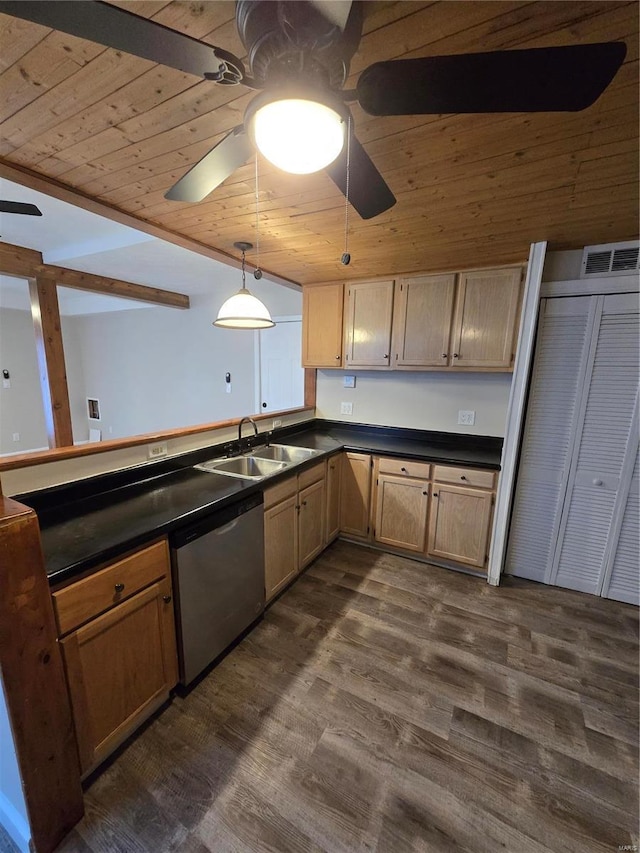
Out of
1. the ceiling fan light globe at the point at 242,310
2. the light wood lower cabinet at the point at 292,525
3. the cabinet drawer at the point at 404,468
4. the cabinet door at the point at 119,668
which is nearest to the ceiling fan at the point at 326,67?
the ceiling fan light globe at the point at 242,310

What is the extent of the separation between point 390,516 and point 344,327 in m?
1.69

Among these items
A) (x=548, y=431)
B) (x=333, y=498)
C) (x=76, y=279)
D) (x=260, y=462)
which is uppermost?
(x=76, y=279)

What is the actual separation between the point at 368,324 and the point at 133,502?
223 centimetres

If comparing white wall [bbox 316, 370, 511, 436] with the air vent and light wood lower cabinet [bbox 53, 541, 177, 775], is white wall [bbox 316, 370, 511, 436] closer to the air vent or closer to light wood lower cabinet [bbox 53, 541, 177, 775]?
the air vent

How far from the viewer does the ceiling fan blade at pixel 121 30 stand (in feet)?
1.98

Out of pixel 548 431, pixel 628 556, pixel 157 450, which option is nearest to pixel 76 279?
pixel 157 450

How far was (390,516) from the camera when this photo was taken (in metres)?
2.86

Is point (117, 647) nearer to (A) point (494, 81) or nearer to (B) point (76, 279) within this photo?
(A) point (494, 81)

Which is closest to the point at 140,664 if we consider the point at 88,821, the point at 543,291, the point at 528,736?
the point at 88,821

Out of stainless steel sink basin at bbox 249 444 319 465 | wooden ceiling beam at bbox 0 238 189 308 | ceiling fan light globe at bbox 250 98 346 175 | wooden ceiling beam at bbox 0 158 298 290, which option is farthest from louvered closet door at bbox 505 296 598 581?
wooden ceiling beam at bbox 0 238 189 308

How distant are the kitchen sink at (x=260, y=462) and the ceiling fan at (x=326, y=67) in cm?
164

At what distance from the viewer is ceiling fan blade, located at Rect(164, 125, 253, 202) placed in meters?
0.98

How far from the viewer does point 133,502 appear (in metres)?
1.69

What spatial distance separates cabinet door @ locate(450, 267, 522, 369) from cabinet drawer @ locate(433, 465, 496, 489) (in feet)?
2.56
